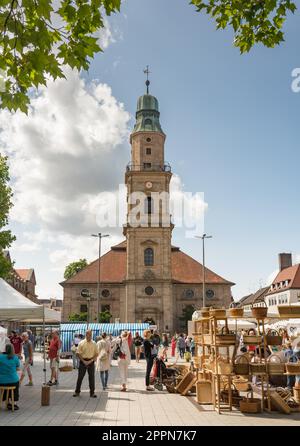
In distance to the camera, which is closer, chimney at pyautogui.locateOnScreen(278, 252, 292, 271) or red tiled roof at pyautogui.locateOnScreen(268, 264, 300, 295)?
red tiled roof at pyautogui.locateOnScreen(268, 264, 300, 295)

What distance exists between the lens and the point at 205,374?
14422mm

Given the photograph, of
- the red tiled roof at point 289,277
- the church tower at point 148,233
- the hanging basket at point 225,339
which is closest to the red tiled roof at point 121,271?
the church tower at point 148,233

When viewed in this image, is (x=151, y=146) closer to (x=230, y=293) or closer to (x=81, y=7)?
(x=230, y=293)

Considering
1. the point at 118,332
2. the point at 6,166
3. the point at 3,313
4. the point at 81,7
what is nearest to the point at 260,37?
the point at 81,7

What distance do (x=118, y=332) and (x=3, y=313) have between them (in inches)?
815

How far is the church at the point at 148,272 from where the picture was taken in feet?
189

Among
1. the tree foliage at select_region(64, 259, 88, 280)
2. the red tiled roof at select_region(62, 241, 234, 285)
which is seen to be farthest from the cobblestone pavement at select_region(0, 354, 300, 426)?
the tree foliage at select_region(64, 259, 88, 280)

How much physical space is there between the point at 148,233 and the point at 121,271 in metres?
8.26

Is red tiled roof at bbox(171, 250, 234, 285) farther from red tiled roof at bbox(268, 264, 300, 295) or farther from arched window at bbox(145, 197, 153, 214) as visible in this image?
red tiled roof at bbox(268, 264, 300, 295)

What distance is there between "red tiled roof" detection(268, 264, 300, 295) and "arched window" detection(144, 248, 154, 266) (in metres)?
24.5

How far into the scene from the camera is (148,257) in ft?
194

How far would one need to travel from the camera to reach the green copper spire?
212 ft

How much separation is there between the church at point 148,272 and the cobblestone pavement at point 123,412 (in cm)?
4203

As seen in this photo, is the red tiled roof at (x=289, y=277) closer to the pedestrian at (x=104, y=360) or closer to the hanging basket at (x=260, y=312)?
the pedestrian at (x=104, y=360)
